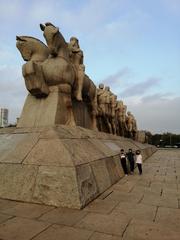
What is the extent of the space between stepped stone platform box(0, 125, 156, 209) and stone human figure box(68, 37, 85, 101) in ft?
8.21

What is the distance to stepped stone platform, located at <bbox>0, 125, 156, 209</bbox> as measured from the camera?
484cm

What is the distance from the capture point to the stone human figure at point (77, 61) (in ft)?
30.1

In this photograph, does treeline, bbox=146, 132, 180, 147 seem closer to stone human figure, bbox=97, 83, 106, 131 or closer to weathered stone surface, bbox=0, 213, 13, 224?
stone human figure, bbox=97, 83, 106, 131

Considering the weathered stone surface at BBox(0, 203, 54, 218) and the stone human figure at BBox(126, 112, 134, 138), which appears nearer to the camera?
the weathered stone surface at BBox(0, 203, 54, 218)

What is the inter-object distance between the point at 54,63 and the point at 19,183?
4290mm

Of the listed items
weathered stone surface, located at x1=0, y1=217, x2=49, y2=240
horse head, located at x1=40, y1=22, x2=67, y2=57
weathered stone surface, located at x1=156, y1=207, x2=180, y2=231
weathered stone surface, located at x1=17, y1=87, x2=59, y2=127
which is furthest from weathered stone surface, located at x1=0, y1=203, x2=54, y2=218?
horse head, located at x1=40, y1=22, x2=67, y2=57

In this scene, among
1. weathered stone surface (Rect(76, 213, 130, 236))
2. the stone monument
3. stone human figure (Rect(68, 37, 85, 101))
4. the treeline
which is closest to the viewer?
weathered stone surface (Rect(76, 213, 130, 236))

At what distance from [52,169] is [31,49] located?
5.15 meters

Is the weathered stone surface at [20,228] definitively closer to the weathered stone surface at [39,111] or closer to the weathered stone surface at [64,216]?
the weathered stone surface at [64,216]

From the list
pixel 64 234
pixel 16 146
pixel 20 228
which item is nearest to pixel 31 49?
Answer: pixel 16 146

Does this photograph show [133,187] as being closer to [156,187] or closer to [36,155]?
[156,187]

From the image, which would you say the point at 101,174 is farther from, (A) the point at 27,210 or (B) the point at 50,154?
(A) the point at 27,210

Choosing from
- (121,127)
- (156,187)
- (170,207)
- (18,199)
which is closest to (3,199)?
(18,199)

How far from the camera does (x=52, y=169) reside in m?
5.14
